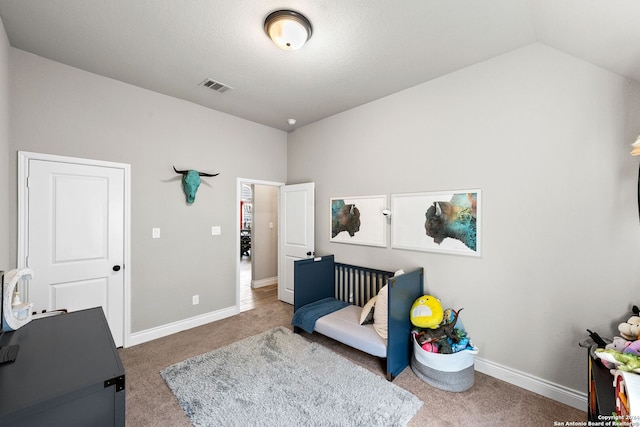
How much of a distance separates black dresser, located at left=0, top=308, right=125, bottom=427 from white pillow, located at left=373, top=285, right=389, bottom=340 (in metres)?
2.02

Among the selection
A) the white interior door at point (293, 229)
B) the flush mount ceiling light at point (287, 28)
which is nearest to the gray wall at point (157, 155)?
the white interior door at point (293, 229)

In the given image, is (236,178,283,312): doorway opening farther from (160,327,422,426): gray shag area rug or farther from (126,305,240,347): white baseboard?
(160,327,422,426): gray shag area rug

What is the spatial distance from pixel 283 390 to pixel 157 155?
2827 mm

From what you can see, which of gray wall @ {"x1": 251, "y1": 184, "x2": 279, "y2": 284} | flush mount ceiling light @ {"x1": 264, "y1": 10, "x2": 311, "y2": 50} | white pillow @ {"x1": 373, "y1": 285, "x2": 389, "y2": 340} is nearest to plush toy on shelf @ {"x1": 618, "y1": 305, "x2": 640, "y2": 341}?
white pillow @ {"x1": 373, "y1": 285, "x2": 389, "y2": 340}

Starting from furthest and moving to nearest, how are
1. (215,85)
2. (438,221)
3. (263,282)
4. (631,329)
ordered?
1. (263,282)
2. (215,85)
3. (438,221)
4. (631,329)

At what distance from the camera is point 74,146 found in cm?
262

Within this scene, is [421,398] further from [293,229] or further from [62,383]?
[293,229]

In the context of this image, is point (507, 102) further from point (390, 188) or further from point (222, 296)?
point (222, 296)

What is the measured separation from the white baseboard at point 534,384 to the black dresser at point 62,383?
2735 mm

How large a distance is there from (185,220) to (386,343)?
2712mm

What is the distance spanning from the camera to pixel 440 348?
2.26 meters

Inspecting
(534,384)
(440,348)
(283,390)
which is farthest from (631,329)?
(283,390)

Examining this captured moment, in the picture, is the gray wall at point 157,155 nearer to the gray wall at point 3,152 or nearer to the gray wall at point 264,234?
the gray wall at point 3,152

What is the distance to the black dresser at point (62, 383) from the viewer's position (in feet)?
2.89
